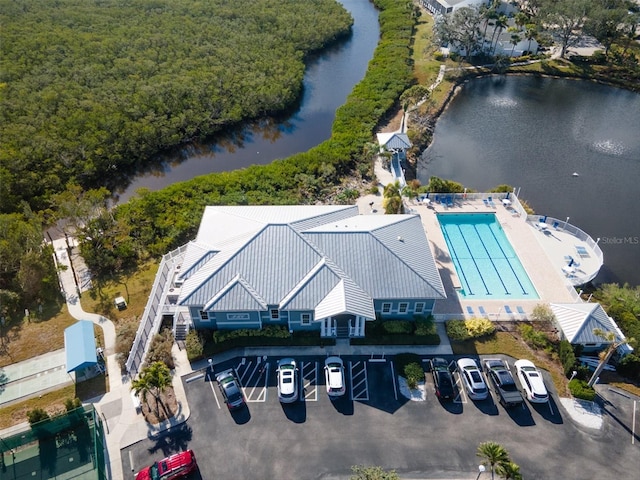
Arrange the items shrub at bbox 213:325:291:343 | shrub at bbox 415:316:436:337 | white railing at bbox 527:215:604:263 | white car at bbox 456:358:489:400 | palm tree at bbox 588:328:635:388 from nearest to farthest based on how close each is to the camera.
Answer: palm tree at bbox 588:328:635:388 < white car at bbox 456:358:489:400 < shrub at bbox 213:325:291:343 < shrub at bbox 415:316:436:337 < white railing at bbox 527:215:604:263

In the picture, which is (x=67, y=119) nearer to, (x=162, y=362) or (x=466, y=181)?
(x=162, y=362)

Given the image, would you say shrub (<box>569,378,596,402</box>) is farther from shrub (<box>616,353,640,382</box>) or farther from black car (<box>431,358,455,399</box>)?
black car (<box>431,358,455,399</box>)

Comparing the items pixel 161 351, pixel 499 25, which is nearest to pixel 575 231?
pixel 161 351

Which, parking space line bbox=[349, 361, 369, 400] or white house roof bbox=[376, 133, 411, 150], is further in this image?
white house roof bbox=[376, 133, 411, 150]

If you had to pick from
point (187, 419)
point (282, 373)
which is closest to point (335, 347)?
point (282, 373)

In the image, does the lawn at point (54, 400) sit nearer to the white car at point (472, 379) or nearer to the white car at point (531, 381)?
the white car at point (472, 379)

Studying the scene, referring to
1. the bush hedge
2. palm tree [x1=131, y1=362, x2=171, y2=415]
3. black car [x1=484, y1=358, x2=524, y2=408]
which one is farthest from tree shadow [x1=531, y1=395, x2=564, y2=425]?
palm tree [x1=131, y1=362, x2=171, y2=415]

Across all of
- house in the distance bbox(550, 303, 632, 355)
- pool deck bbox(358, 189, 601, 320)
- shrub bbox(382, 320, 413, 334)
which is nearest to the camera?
house in the distance bbox(550, 303, 632, 355)
